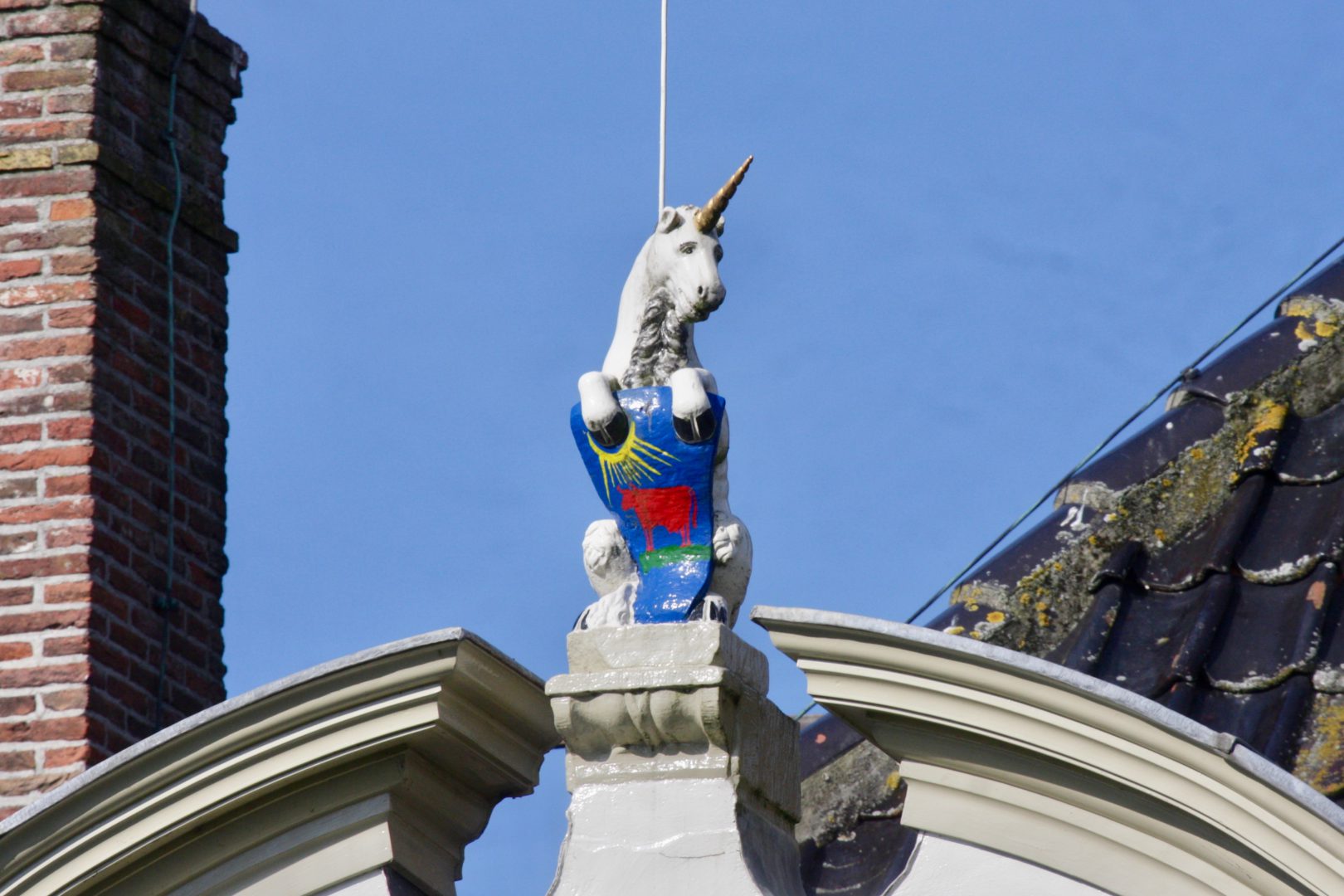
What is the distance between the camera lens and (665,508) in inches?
203

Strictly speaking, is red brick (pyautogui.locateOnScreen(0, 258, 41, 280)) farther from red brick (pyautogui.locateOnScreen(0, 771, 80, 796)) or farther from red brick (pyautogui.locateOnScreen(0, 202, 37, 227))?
red brick (pyautogui.locateOnScreen(0, 771, 80, 796))

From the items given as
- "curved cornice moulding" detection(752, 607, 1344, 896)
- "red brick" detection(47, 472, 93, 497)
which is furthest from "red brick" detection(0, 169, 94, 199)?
"curved cornice moulding" detection(752, 607, 1344, 896)

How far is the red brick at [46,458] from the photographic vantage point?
6910mm

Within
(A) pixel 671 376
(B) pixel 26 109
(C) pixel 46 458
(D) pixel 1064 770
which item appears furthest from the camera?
(B) pixel 26 109

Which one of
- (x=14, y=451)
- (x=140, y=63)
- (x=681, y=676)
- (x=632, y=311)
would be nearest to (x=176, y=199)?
(x=140, y=63)

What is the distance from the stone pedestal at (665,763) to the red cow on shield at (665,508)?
22 centimetres

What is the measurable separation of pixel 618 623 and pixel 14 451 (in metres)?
2.53

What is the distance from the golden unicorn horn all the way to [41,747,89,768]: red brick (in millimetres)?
2477

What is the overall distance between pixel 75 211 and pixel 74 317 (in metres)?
0.33

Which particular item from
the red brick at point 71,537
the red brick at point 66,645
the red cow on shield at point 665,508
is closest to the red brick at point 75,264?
the red brick at point 71,537

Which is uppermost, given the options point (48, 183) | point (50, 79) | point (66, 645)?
point (50, 79)

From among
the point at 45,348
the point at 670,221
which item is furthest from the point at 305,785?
the point at 45,348

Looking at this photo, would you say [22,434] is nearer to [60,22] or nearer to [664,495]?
[60,22]

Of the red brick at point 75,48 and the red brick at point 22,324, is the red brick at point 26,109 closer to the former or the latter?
the red brick at point 75,48
